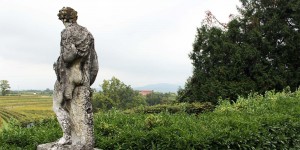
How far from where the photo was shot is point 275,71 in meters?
25.8

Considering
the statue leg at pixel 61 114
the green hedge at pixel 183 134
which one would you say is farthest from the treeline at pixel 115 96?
the statue leg at pixel 61 114

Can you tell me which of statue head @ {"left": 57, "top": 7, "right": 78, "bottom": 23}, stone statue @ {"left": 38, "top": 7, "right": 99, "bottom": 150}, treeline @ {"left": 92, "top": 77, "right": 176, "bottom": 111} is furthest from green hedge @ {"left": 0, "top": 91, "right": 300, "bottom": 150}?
treeline @ {"left": 92, "top": 77, "right": 176, "bottom": 111}

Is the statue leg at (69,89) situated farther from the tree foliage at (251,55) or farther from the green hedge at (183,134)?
the tree foliage at (251,55)

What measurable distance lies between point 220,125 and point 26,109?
5300 centimetres

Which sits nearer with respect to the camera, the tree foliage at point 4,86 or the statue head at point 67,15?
the statue head at point 67,15

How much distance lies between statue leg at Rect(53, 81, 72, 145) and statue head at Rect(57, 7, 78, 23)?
0.89m

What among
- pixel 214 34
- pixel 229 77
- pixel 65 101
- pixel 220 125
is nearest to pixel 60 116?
pixel 65 101

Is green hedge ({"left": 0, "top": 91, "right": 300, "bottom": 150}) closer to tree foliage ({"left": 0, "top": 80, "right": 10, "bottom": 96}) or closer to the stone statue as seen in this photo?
the stone statue

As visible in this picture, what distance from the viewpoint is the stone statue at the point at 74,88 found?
5.09m

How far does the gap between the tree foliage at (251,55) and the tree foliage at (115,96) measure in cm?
3785

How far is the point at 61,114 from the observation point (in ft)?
Result: 17.1

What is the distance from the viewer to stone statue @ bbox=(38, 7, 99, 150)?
16.7 feet

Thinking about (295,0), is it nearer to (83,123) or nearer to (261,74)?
(261,74)

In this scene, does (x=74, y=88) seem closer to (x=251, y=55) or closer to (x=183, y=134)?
(x=183, y=134)
